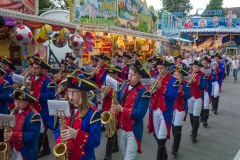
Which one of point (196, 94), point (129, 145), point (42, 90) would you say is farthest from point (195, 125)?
point (42, 90)

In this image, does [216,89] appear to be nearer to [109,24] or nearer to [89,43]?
[89,43]

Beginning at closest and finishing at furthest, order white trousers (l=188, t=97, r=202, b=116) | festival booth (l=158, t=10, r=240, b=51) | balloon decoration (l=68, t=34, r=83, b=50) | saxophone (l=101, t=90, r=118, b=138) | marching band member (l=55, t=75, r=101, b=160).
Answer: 1. marching band member (l=55, t=75, r=101, b=160)
2. saxophone (l=101, t=90, r=118, b=138)
3. white trousers (l=188, t=97, r=202, b=116)
4. balloon decoration (l=68, t=34, r=83, b=50)
5. festival booth (l=158, t=10, r=240, b=51)

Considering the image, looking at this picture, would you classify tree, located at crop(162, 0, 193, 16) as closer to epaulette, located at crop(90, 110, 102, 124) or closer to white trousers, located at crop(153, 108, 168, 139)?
white trousers, located at crop(153, 108, 168, 139)

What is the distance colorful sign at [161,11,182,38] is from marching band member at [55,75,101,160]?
2681 cm

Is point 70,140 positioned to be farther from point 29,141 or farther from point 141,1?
point 141,1

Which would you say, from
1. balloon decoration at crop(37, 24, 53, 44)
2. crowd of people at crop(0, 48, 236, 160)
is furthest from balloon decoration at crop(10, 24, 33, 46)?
crowd of people at crop(0, 48, 236, 160)

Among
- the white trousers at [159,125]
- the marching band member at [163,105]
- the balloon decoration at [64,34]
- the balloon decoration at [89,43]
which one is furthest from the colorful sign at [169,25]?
the white trousers at [159,125]

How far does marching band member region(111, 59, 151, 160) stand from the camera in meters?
4.18

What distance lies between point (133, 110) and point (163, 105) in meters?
1.07

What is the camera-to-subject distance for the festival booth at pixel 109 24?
1386cm

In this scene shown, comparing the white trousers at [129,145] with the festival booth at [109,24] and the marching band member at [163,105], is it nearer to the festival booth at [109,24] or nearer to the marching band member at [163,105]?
the marching band member at [163,105]

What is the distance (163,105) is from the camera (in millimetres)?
5062

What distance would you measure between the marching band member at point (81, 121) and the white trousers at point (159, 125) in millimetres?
2071

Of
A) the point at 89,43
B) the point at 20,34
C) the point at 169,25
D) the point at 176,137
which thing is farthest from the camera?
the point at 169,25
